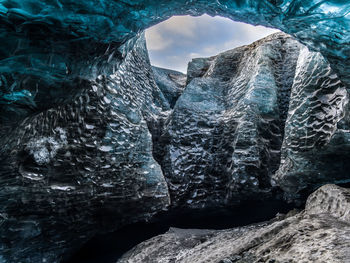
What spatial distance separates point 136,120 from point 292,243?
2893 millimetres

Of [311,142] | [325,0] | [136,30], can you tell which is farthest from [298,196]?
[136,30]

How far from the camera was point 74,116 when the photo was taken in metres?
3.24

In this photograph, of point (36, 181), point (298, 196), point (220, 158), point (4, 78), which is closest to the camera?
point (4, 78)

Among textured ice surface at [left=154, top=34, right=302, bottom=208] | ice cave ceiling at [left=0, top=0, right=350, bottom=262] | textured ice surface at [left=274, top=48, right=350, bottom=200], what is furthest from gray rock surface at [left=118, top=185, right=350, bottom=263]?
textured ice surface at [left=154, top=34, right=302, bottom=208]

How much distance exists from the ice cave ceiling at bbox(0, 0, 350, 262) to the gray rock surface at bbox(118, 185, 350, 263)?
78cm

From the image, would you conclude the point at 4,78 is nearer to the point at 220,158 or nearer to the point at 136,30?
the point at 136,30

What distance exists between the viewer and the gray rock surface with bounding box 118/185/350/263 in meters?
1.61

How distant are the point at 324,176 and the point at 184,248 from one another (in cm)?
219

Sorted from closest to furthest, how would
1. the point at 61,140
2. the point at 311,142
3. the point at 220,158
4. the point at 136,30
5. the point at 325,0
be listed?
1. the point at 325,0
2. the point at 136,30
3. the point at 61,140
4. the point at 311,142
5. the point at 220,158

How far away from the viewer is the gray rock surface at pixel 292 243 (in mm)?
1610

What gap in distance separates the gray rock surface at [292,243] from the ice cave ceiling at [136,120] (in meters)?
0.78

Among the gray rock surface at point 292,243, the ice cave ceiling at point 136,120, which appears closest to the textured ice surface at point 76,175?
the ice cave ceiling at point 136,120

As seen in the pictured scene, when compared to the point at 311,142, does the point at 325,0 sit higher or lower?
higher

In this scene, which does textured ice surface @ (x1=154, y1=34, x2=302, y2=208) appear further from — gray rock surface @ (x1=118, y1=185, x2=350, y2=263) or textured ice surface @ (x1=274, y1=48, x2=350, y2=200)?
gray rock surface @ (x1=118, y1=185, x2=350, y2=263)
